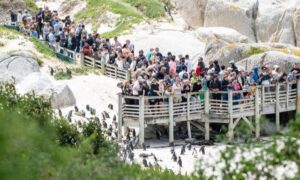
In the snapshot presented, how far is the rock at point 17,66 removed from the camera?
37562 millimetres

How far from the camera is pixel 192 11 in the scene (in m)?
54.9

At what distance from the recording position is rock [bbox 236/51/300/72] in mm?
39031

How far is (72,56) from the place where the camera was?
41.3m

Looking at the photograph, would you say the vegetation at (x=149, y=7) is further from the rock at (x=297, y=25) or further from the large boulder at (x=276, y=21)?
the rock at (x=297, y=25)

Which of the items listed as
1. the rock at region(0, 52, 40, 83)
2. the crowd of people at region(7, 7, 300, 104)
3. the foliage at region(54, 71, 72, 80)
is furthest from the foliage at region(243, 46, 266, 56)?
the rock at region(0, 52, 40, 83)

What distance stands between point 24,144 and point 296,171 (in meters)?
5.16

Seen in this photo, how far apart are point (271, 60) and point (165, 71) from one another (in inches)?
280

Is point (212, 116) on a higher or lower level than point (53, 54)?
lower

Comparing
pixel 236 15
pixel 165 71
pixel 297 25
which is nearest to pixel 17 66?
pixel 165 71

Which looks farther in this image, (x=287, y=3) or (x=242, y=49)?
(x=287, y=3)

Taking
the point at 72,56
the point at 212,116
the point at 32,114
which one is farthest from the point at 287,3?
the point at 32,114

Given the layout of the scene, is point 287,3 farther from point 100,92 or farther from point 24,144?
point 24,144

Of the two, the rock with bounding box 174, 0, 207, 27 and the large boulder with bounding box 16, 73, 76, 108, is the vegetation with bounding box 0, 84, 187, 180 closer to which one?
the large boulder with bounding box 16, 73, 76, 108

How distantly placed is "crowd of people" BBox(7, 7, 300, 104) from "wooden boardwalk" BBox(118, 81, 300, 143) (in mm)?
218
